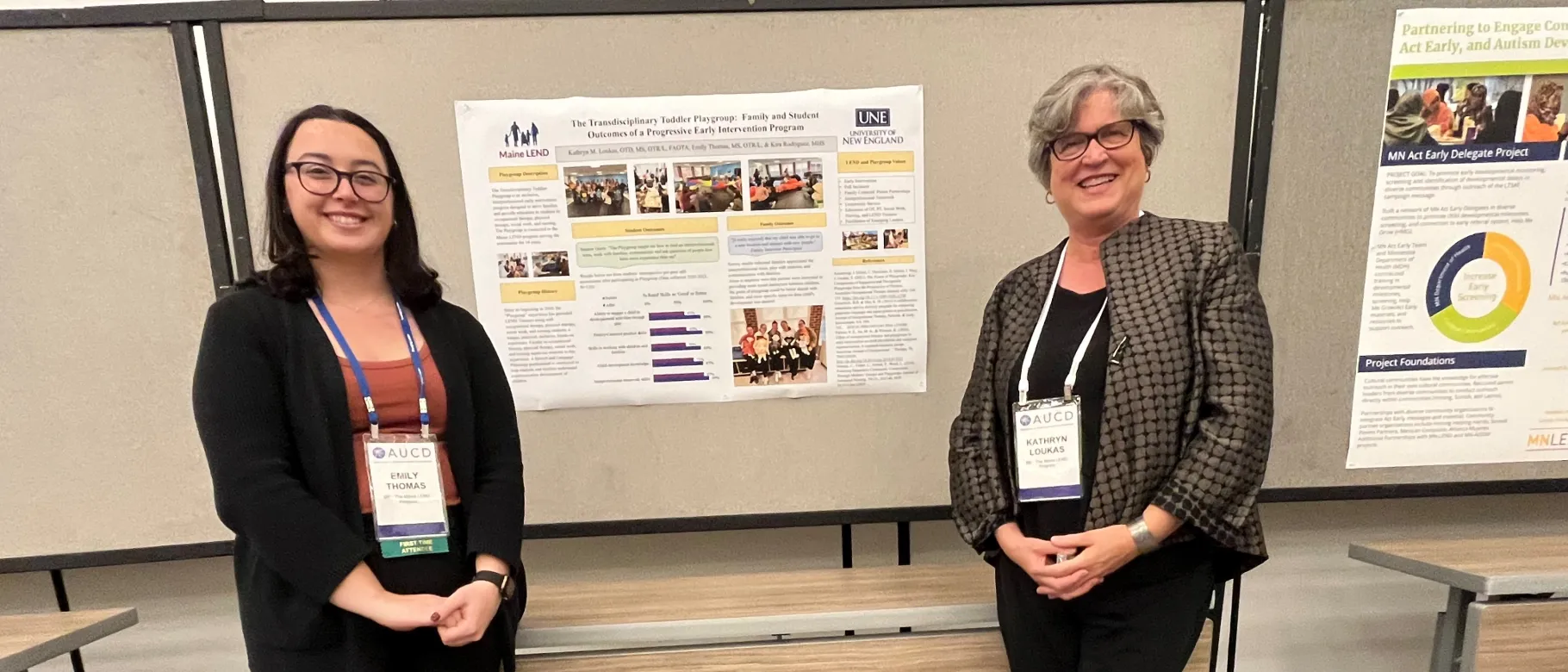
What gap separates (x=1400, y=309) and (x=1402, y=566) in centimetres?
55

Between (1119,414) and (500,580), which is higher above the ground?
(1119,414)

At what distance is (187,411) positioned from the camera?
4.89 ft

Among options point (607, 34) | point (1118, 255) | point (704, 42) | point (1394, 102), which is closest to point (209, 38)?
point (607, 34)

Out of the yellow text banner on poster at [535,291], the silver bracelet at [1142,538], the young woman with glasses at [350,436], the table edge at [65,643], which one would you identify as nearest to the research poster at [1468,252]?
the silver bracelet at [1142,538]

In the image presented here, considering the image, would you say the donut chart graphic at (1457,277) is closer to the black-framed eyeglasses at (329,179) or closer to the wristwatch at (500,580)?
the wristwatch at (500,580)

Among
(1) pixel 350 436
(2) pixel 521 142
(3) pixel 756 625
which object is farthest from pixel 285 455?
(3) pixel 756 625

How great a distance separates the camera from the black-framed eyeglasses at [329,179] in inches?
37.5

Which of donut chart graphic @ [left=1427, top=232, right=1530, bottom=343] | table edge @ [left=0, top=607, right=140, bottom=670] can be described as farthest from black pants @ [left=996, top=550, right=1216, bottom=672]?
table edge @ [left=0, top=607, right=140, bottom=670]

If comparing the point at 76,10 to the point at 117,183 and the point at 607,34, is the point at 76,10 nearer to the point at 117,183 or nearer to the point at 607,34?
the point at 117,183

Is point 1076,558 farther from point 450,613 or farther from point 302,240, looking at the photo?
point 302,240

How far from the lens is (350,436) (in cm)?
98

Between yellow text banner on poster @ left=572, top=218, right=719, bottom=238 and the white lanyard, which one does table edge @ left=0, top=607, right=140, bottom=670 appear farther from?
the white lanyard

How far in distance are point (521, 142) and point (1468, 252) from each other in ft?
6.66

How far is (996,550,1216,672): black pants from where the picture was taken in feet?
3.40
